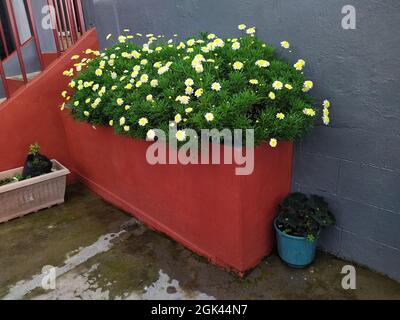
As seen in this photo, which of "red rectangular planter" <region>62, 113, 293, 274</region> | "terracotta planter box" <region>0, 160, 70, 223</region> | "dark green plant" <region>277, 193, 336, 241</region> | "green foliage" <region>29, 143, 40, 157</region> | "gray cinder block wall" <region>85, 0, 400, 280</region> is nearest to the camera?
"gray cinder block wall" <region>85, 0, 400, 280</region>

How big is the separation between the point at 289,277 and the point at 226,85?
1.68m

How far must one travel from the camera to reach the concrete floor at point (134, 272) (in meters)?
2.63

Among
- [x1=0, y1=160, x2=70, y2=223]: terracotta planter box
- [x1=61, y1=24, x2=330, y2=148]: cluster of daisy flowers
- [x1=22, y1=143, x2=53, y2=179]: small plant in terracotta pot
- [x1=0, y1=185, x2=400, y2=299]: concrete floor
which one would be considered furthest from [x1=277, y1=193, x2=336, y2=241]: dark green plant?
[x1=22, y1=143, x2=53, y2=179]: small plant in terracotta pot

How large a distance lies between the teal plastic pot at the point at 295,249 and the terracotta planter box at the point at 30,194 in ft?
9.07

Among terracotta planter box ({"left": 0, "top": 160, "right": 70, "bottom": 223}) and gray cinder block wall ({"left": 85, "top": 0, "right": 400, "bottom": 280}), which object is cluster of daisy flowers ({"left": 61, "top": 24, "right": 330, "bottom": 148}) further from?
terracotta planter box ({"left": 0, "top": 160, "right": 70, "bottom": 223})

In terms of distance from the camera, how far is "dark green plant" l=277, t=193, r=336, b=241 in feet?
8.86

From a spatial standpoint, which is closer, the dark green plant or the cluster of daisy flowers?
the cluster of daisy flowers

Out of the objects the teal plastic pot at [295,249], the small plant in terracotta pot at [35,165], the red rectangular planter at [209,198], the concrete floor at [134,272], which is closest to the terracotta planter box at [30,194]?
A: the small plant in terracotta pot at [35,165]

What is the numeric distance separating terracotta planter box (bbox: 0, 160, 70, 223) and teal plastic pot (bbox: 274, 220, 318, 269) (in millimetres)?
2764

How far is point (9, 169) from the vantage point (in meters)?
4.28

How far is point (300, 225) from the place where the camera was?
273 cm

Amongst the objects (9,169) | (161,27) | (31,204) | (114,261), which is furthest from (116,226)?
(161,27)
